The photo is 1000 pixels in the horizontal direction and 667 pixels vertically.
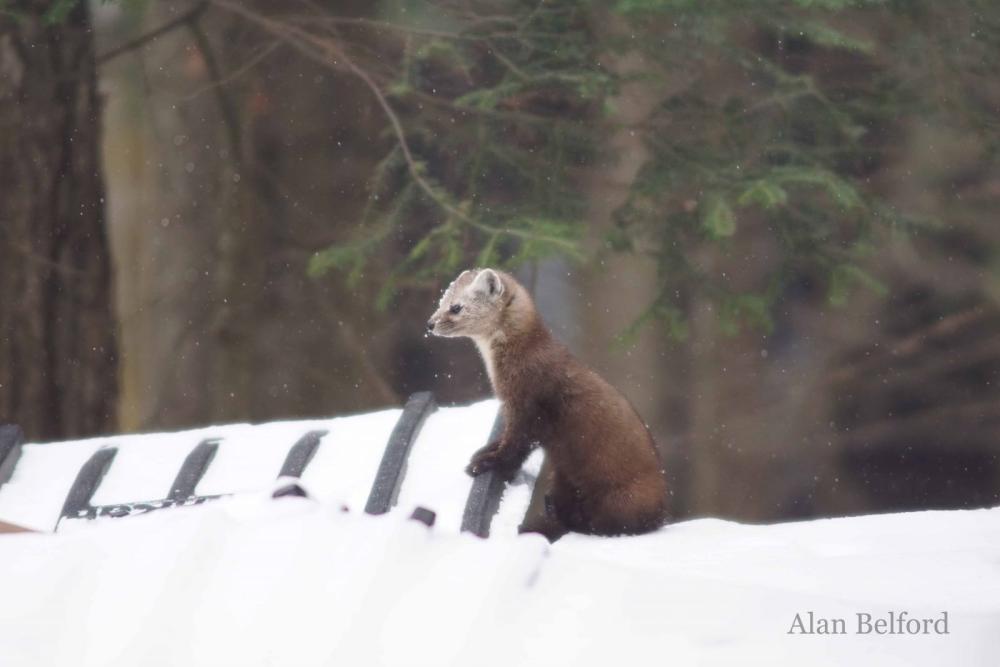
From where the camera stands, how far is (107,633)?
7.29 ft

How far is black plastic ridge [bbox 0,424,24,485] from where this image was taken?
4750mm

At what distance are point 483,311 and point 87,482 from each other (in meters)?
1.69

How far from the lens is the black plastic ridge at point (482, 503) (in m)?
4.07

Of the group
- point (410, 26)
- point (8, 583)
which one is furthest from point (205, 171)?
point (8, 583)

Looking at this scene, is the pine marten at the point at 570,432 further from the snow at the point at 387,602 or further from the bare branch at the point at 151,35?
the bare branch at the point at 151,35

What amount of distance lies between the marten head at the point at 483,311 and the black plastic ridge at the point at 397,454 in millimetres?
411

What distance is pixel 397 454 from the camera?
174 inches

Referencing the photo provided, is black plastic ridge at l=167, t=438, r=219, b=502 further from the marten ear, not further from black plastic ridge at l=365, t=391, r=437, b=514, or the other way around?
the marten ear

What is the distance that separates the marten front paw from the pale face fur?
2.37ft

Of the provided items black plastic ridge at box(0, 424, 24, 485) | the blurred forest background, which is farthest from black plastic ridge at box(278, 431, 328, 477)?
the blurred forest background

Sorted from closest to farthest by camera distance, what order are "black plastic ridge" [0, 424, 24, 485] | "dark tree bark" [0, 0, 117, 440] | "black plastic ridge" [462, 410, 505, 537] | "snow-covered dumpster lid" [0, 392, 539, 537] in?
"black plastic ridge" [462, 410, 505, 537], "snow-covered dumpster lid" [0, 392, 539, 537], "black plastic ridge" [0, 424, 24, 485], "dark tree bark" [0, 0, 117, 440]

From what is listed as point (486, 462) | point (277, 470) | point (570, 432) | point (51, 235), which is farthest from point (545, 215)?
point (277, 470)

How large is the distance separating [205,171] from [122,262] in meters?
1.10

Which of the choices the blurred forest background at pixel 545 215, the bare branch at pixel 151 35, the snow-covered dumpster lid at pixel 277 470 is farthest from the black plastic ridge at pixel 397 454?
the bare branch at pixel 151 35
